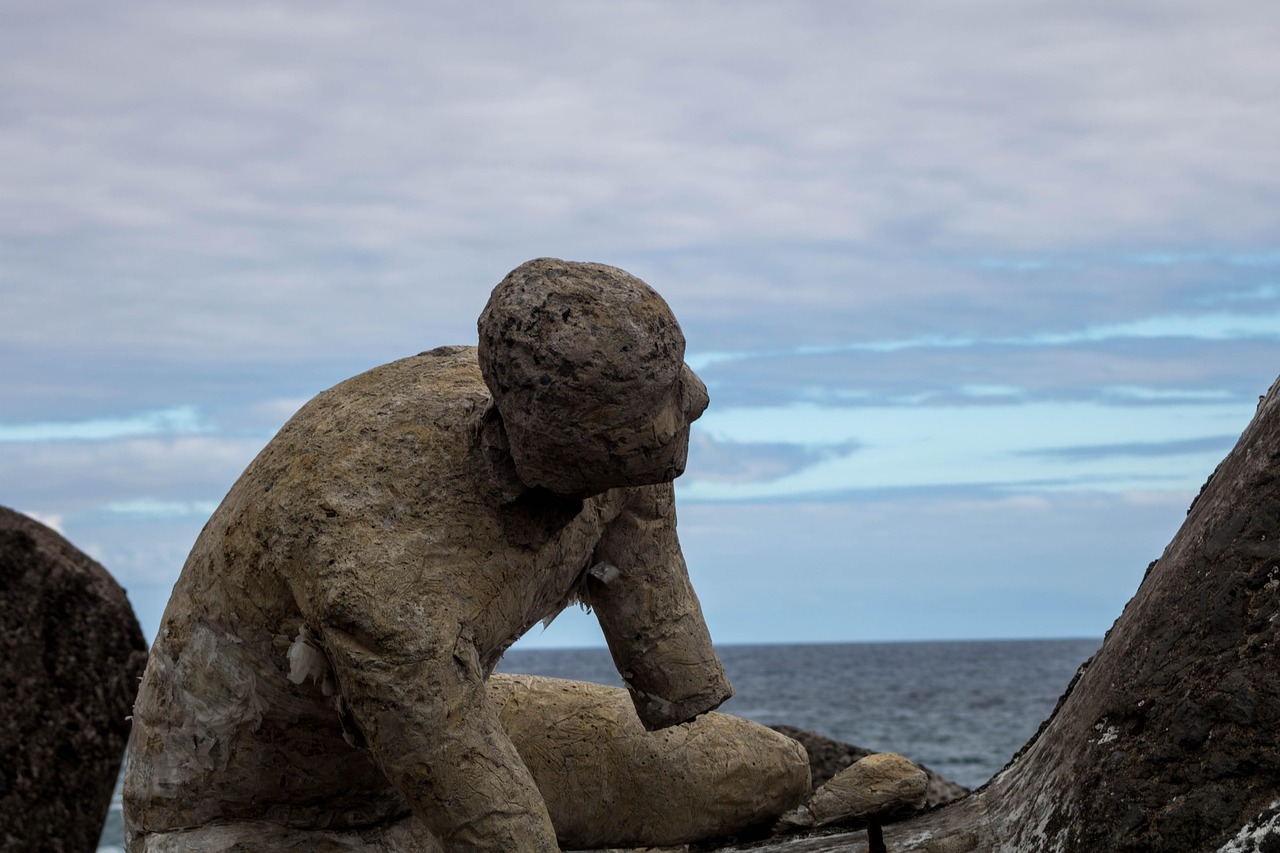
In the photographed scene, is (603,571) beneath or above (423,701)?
above

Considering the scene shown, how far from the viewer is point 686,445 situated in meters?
3.33

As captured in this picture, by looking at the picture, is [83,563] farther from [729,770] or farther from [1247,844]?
[1247,844]

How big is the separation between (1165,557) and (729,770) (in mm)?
1303

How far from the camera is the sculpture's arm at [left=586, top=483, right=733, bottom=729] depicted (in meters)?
3.88

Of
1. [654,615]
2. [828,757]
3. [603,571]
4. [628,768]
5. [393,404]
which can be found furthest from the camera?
[828,757]

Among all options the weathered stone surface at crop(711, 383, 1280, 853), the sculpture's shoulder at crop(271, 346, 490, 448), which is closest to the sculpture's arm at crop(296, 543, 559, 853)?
the sculpture's shoulder at crop(271, 346, 490, 448)

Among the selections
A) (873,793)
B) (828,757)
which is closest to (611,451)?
(873,793)

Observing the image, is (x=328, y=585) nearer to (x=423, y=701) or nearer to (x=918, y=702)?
(x=423, y=701)

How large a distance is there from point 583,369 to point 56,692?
524cm

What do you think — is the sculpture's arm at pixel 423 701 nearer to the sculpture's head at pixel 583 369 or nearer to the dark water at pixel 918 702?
the sculpture's head at pixel 583 369

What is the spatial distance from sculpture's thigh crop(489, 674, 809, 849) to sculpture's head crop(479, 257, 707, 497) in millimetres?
1229

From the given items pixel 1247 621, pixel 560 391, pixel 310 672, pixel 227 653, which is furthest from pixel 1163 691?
pixel 227 653

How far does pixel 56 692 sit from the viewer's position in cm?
745

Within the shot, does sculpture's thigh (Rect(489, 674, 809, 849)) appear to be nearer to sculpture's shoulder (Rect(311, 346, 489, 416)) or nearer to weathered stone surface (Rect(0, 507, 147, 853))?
sculpture's shoulder (Rect(311, 346, 489, 416))
